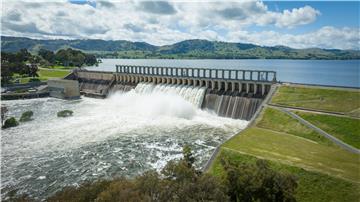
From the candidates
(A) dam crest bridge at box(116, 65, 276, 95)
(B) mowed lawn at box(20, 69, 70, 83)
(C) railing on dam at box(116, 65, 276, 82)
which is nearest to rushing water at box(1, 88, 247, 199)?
(A) dam crest bridge at box(116, 65, 276, 95)

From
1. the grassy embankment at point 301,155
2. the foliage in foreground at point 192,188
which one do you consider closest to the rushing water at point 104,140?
the grassy embankment at point 301,155

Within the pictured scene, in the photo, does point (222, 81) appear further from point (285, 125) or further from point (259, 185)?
point (259, 185)

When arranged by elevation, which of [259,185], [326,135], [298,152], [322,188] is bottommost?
[322,188]

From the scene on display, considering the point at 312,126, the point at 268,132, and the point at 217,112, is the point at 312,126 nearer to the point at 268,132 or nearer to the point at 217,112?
the point at 268,132

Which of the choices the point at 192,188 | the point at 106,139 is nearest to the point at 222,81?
the point at 106,139

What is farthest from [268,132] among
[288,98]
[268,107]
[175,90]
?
[175,90]

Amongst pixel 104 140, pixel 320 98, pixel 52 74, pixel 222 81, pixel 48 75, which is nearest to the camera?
pixel 104 140

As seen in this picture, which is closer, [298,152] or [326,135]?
[298,152]
